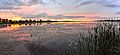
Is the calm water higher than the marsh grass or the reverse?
the reverse

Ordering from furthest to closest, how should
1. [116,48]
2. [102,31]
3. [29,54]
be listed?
[29,54]
[102,31]
[116,48]

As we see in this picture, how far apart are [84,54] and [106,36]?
3.87 feet

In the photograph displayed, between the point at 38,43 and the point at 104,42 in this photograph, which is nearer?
the point at 104,42

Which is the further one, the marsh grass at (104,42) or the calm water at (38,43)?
the calm water at (38,43)

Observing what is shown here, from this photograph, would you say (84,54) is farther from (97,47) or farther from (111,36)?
(111,36)

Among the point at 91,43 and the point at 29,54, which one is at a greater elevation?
the point at 91,43

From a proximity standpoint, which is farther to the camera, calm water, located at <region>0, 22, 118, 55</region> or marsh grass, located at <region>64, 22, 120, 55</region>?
calm water, located at <region>0, 22, 118, 55</region>

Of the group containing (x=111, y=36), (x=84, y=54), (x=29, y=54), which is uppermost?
(x=111, y=36)

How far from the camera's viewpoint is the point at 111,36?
10.0 m

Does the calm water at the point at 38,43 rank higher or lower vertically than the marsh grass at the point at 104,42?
lower

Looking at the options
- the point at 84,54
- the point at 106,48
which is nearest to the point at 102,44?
the point at 106,48

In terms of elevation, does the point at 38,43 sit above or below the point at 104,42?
below

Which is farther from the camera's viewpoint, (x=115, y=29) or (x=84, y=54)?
(x=115, y=29)

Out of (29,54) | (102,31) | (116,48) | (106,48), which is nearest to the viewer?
(116,48)
